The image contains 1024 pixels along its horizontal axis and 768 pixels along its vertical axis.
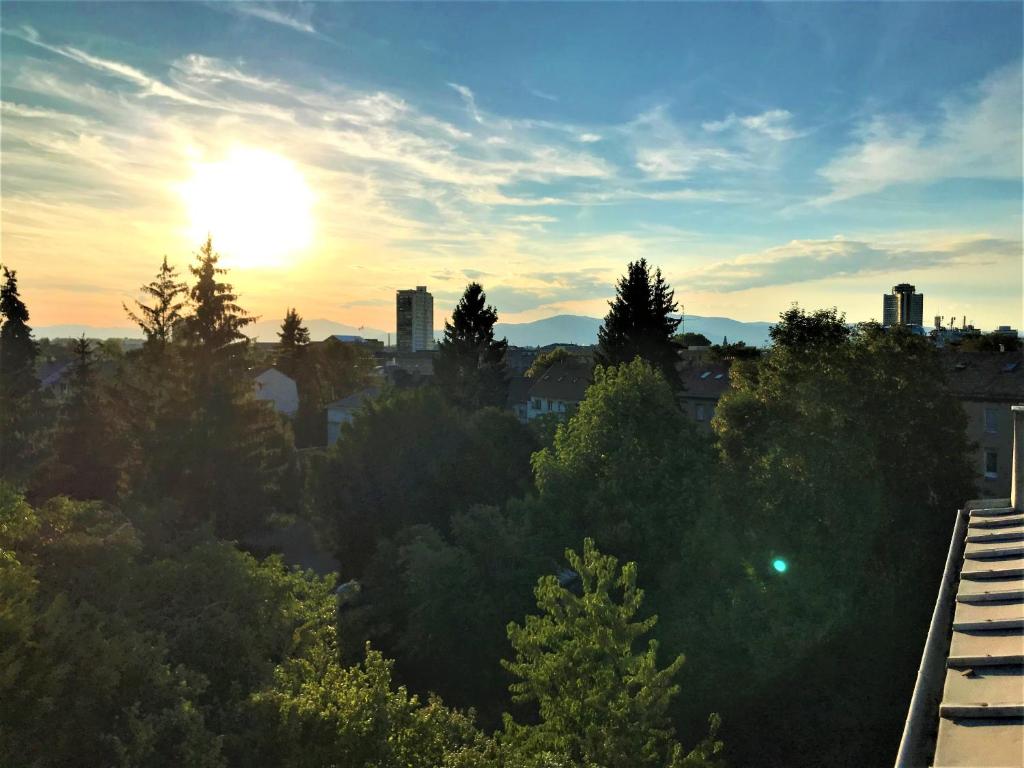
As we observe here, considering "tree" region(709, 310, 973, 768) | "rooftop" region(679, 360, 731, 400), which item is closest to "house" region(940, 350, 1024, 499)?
"tree" region(709, 310, 973, 768)

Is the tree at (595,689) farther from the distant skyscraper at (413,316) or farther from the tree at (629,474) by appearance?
the distant skyscraper at (413,316)

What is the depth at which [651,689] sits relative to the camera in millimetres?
13125

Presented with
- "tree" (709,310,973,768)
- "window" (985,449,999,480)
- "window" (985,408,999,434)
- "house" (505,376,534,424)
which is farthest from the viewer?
"house" (505,376,534,424)

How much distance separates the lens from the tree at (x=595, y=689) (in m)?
12.7

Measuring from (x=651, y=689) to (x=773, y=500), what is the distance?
37.5 feet

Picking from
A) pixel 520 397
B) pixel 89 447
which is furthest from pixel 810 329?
pixel 520 397

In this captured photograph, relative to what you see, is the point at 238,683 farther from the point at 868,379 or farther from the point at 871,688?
the point at 868,379

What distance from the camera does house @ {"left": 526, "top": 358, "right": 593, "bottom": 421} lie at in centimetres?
6031

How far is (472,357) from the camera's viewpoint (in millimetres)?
45469

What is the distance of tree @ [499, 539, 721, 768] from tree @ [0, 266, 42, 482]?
21.6m

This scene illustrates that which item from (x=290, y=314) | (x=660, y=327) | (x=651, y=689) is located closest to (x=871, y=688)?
(x=651, y=689)

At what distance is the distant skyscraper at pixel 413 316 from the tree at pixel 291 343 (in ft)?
207

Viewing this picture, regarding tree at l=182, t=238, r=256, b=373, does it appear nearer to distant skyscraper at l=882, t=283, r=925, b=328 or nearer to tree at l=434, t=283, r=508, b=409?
tree at l=434, t=283, r=508, b=409

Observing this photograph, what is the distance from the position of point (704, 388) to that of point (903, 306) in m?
14.4
